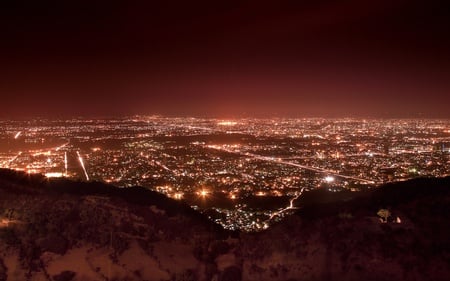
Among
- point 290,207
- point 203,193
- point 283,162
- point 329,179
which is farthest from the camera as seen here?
point 283,162

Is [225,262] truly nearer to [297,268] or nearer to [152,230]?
[297,268]

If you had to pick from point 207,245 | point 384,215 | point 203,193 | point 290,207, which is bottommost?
point 203,193

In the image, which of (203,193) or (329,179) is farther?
(329,179)

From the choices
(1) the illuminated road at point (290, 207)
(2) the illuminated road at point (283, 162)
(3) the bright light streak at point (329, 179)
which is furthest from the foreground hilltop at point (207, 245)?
(2) the illuminated road at point (283, 162)

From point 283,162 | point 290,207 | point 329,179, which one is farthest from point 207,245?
point 283,162

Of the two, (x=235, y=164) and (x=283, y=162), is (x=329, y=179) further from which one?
(x=235, y=164)

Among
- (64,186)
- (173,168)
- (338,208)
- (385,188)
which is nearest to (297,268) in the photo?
(338,208)
